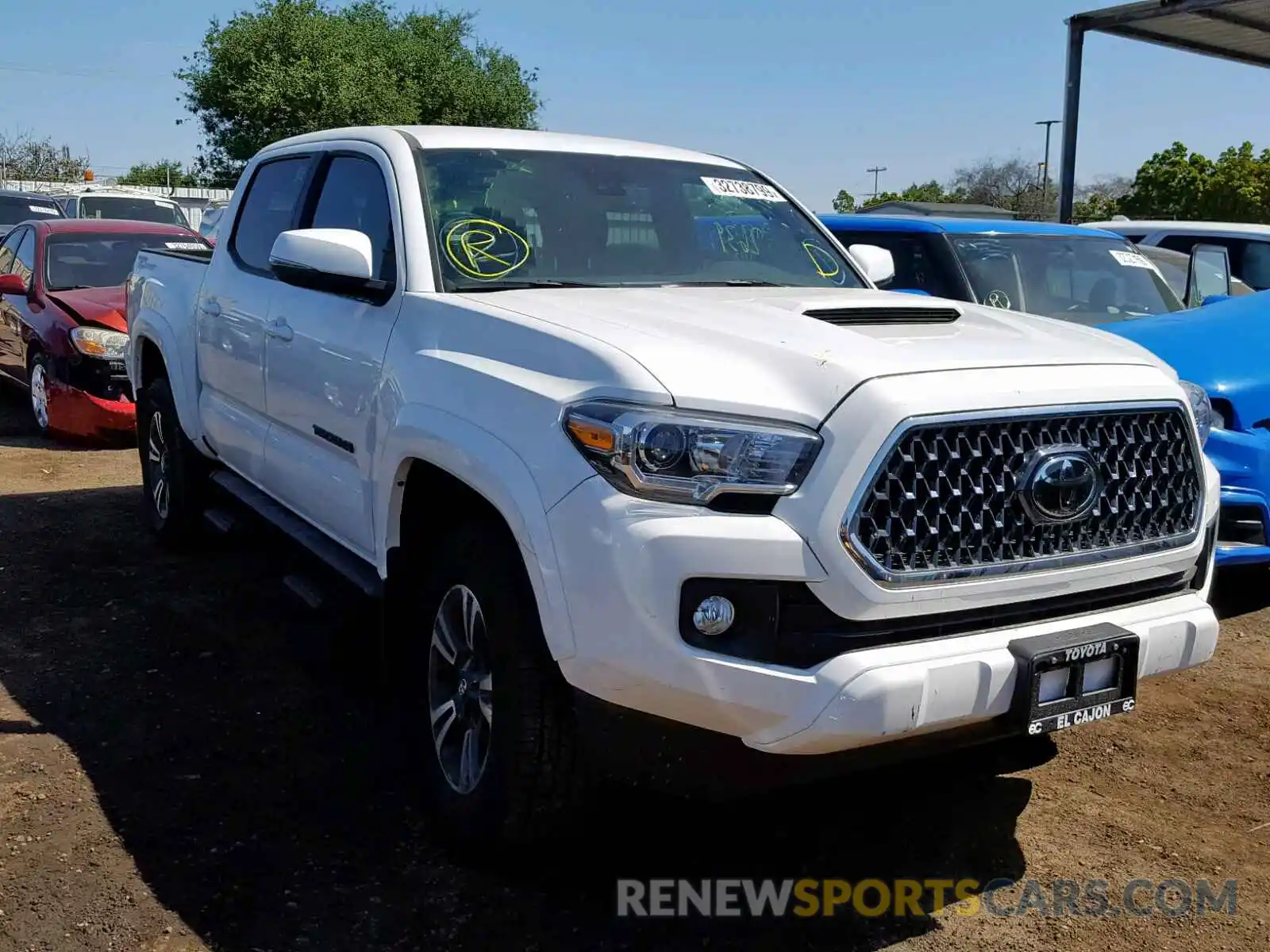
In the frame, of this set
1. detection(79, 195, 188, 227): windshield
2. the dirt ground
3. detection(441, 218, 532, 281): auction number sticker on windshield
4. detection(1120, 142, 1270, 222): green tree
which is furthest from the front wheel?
detection(1120, 142, 1270, 222): green tree

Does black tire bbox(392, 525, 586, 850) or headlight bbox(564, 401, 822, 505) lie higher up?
headlight bbox(564, 401, 822, 505)

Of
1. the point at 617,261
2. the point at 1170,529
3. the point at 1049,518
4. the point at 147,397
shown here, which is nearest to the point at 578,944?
the point at 1049,518

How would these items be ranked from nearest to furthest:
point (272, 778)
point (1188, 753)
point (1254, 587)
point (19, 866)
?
1. point (19, 866)
2. point (272, 778)
3. point (1188, 753)
4. point (1254, 587)

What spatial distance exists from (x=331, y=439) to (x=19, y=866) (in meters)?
1.48

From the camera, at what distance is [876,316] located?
330 cm

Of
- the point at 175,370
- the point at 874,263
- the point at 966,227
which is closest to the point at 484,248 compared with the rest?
the point at 874,263

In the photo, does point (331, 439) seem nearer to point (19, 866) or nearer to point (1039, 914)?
point (19, 866)

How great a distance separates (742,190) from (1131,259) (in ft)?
11.5

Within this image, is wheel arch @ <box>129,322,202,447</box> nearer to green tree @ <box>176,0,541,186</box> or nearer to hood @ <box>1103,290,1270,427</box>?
hood @ <box>1103,290,1270,427</box>

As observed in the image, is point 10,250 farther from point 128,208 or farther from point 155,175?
point 155,175

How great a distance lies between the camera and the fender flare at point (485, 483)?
2.69m

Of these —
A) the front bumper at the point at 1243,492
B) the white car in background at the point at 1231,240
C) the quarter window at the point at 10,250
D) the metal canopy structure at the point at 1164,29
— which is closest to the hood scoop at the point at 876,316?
the front bumper at the point at 1243,492

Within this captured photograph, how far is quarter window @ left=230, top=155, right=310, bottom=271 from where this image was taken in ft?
16.0

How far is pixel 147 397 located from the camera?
6324 millimetres
